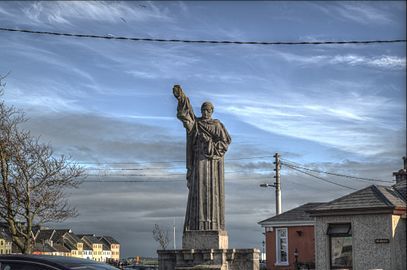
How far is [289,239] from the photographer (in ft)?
114

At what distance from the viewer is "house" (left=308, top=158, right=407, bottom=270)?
24719 mm

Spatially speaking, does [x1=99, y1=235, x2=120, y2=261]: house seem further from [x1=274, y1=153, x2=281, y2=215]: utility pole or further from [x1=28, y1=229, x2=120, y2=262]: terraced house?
[x1=274, y1=153, x2=281, y2=215]: utility pole

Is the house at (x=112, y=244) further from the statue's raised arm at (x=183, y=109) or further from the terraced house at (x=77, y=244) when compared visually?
the statue's raised arm at (x=183, y=109)

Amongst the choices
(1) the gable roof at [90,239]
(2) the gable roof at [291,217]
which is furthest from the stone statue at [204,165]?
(1) the gable roof at [90,239]

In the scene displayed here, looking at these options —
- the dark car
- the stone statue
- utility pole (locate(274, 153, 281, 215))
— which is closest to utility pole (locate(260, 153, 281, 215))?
utility pole (locate(274, 153, 281, 215))

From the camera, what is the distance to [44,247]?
108 metres

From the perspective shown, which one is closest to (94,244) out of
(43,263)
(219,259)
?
(219,259)

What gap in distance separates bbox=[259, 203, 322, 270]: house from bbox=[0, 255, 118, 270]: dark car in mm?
25660

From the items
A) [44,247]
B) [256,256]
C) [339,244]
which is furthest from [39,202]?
[44,247]

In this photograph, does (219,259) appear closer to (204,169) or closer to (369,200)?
(204,169)

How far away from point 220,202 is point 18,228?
9528mm

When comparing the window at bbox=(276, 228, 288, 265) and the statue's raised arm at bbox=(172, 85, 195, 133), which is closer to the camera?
the statue's raised arm at bbox=(172, 85, 195, 133)

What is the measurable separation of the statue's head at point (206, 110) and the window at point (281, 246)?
21017 millimetres

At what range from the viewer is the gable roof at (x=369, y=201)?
25156mm
